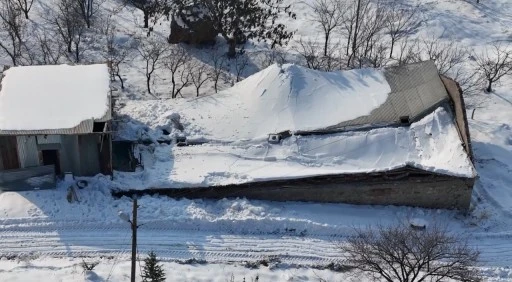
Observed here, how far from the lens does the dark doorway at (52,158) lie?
25919 millimetres

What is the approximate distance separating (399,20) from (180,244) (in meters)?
23.6

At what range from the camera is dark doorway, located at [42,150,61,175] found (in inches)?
1020

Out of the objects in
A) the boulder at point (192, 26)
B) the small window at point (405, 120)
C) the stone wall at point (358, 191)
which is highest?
the boulder at point (192, 26)

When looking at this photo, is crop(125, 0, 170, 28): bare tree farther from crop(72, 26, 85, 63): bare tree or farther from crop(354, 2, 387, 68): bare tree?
crop(354, 2, 387, 68): bare tree

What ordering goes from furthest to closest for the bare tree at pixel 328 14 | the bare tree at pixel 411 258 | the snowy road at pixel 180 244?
the bare tree at pixel 328 14, the snowy road at pixel 180 244, the bare tree at pixel 411 258

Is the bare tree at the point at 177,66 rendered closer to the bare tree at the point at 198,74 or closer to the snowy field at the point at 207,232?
the bare tree at the point at 198,74

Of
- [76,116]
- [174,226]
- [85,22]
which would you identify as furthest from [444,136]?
[85,22]

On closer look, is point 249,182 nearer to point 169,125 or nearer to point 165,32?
point 169,125

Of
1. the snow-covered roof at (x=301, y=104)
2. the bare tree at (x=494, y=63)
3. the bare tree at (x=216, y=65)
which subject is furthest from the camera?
the bare tree at (x=494, y=63)

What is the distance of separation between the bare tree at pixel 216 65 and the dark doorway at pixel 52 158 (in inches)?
417

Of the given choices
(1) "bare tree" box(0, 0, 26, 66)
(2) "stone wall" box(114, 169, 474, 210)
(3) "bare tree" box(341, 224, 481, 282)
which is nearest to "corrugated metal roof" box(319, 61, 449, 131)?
(2) "stone wall" box(114, 169, 474, 210)

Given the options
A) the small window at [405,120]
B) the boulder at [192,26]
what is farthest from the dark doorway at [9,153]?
the small window at [405,120]

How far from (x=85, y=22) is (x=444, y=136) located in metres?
22.8

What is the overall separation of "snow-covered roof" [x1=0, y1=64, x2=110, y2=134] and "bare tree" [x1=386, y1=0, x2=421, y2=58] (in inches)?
729
